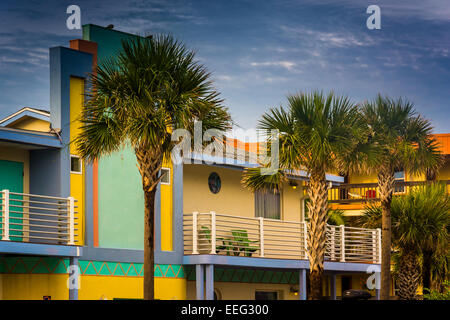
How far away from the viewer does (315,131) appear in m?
19.9

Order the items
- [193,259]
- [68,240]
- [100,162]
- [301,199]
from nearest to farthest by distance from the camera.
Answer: [68,240], [100,162], [193,259], [301,199]

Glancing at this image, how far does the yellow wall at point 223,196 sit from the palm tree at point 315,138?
4738 millimetres

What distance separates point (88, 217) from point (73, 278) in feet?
5.53

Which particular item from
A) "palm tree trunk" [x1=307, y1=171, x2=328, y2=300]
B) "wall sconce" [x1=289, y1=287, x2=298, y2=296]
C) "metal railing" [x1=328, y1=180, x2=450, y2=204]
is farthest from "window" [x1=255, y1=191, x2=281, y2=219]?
"metal railing" [x1=328, y1=180, x2=450, y2=204]

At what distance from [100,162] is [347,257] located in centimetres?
1091

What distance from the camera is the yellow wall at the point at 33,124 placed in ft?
68.9

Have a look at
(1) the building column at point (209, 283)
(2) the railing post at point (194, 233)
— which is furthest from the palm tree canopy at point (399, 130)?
(1) the building column at point (209, 283)

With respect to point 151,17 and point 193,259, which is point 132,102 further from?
point 151,17

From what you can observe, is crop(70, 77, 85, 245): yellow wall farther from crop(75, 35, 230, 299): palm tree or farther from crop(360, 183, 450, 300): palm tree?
crop(360, 183, 450, 300): palm tree

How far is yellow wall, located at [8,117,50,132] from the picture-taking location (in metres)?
21.0

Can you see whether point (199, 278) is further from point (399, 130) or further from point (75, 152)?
point (399, 130)

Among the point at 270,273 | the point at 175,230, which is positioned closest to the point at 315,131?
the point at 175,230

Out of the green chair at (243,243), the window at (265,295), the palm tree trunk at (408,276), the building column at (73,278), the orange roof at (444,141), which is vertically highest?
the orange roof at (444,141)

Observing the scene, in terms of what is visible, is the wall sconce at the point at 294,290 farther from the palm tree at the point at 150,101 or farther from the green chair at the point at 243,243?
the palm tree at the point at 150,101
